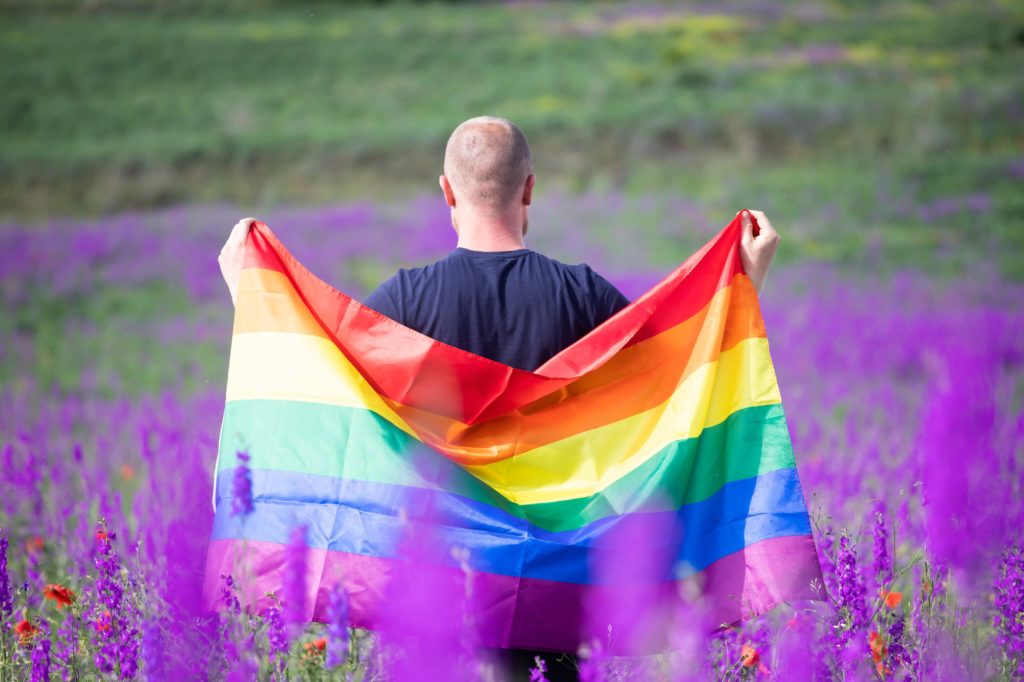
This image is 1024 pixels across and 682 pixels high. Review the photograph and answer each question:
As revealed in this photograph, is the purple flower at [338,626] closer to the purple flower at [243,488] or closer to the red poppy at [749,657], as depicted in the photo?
the purple flower at [243,488]

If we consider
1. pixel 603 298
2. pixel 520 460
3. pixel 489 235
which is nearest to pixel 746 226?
pixel 603 298

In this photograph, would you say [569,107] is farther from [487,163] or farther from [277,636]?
[277,636]

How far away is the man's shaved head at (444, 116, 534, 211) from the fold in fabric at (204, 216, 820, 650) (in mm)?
434

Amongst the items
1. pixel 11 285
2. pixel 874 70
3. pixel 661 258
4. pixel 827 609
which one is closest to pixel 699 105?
pixel 874 70

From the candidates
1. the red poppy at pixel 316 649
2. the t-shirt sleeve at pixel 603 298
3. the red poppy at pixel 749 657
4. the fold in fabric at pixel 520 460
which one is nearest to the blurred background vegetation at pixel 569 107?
the fold in fabric at pixel 520 460

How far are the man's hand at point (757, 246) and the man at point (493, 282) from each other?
573 mm

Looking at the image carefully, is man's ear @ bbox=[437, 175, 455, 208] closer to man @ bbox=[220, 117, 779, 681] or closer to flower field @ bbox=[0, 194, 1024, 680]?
man @ bbox=[220, 117, 779, 681]

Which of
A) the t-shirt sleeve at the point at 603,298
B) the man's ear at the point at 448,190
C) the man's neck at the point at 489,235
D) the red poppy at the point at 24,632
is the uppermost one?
the man's ear at the point at 448,190

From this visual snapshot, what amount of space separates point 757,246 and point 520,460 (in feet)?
3.31

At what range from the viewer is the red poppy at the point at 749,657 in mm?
2992

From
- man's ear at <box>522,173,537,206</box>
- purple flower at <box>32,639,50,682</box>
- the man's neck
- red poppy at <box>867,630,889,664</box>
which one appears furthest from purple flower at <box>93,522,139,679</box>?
red poppy at <box>867,630,889,664</box>

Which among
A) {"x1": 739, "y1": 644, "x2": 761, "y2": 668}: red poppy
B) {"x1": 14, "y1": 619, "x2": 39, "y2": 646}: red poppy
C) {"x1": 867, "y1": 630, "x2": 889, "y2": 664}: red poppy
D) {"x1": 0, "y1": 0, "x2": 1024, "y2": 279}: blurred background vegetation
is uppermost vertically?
{"x1": 0, "y1": 0, "x2": 1024, "y2": 279}: blurred background vegetation

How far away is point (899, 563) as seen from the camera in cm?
484

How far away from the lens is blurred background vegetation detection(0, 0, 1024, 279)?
17.9m
